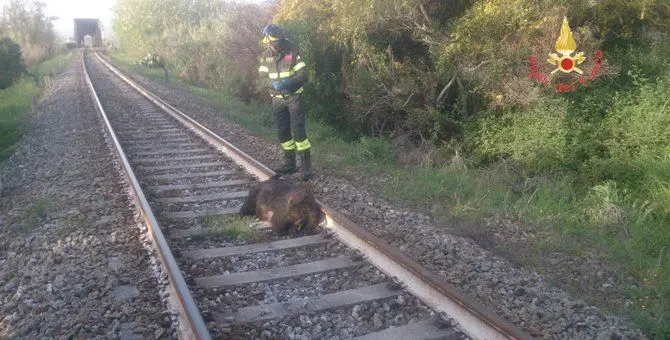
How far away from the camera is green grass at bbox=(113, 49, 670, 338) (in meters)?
5.64

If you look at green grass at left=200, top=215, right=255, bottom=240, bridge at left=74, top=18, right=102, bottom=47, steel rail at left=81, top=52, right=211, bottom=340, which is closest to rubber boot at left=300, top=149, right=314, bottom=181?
green grass at left=200, top=215, right=255, bottom=240

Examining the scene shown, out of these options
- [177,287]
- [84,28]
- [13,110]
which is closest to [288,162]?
[177,287]

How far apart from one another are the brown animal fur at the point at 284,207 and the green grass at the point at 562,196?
63.9 inches

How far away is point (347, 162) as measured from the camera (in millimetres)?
9969

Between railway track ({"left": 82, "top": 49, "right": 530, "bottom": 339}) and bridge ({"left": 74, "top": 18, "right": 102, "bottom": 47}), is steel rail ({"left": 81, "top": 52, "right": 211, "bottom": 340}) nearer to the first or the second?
railway track ({"left": 82, "top": 49, "right": 530, "bottom": 339})

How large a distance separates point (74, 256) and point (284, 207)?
2113 millimetres

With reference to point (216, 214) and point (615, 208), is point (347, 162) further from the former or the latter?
point (615, 208)

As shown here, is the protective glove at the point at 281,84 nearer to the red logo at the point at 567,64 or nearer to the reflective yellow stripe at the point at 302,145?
the reflective yellow stripe at the point at 302,145

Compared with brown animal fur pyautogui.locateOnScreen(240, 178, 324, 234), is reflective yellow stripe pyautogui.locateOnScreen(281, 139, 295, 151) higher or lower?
higher

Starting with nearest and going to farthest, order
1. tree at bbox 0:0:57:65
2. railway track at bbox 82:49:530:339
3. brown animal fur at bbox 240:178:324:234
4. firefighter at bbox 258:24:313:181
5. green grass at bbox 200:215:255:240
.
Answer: railway track at bbox 82:49:530:339
green grass at bbox 200:215:255:240
brown animal fur at bbox 240:178:324:234
firefighter at bbox 258:24:313:181
tree at bbox 0:0:57:65

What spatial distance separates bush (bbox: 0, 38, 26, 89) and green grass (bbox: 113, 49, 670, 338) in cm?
2170

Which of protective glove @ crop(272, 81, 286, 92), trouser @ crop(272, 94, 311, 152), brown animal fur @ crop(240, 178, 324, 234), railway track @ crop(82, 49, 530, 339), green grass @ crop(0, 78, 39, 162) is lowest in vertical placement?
green grass @ crop(0, 78, 39, 162)

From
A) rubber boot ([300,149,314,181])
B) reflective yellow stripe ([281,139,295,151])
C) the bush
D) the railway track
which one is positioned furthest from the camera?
the bush

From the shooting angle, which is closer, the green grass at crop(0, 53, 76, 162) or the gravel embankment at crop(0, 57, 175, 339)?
the gravel embankment at crop(0, 57, 175, 339)
